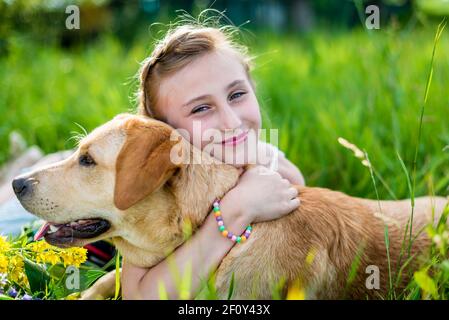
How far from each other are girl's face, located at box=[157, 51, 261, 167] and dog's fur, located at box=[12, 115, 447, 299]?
297 millimetres

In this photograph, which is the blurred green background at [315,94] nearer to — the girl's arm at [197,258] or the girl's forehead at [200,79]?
the girl's forehead at [200,79]

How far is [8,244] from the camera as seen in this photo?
7.48ft

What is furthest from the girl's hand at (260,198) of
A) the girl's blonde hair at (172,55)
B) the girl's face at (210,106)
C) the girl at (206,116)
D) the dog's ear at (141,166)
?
the girl's blonde hair at (172,55)

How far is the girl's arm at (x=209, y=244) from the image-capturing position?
2178mm

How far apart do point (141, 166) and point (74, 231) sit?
42 cm

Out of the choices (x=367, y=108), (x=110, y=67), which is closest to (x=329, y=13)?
(x=110, y=67)

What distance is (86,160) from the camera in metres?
2.28

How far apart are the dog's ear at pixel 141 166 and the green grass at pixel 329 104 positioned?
1.05 m

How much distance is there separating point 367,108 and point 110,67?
338cm

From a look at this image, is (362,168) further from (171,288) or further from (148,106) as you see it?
(171,288)

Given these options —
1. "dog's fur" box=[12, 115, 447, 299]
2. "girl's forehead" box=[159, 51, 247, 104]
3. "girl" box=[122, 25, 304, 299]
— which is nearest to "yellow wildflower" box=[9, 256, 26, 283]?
"dog's fur" box=[12, 115, 447, 299]

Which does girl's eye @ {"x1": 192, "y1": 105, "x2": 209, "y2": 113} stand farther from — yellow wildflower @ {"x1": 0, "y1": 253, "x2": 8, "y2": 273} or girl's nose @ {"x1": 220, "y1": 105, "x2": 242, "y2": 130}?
yellow wildflower @ {"x1": 0, "y1": 253, "x2": 8, "y2": 273}

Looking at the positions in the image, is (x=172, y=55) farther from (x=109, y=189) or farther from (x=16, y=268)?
(x=16, y=268)

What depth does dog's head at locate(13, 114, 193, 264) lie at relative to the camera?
84.4 inches
